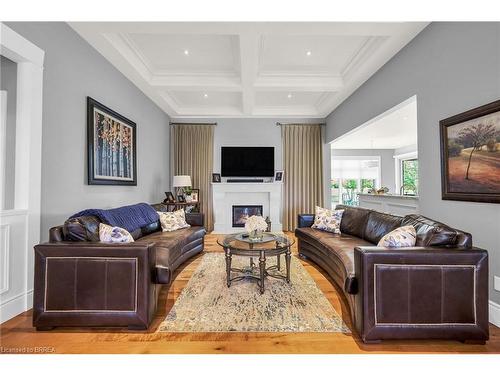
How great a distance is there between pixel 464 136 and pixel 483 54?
67cm

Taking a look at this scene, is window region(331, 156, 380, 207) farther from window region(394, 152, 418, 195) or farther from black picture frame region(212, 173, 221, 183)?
black picture frame region(212, 173, 221, 183)

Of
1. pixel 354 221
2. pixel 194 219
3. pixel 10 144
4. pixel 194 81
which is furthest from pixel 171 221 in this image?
pixel 354 221

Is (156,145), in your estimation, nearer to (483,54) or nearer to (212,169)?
(212,169)

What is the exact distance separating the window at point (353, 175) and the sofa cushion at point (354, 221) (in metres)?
6.38

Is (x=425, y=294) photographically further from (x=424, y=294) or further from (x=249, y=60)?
(x=249, y=60)

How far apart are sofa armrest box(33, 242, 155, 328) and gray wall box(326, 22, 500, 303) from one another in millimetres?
2813

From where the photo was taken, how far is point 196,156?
19.8ft

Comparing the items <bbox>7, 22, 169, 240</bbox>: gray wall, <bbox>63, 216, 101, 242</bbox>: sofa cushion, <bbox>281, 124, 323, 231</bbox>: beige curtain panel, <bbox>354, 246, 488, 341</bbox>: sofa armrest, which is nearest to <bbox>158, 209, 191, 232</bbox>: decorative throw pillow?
<bbox>7, 22, 169, 240</bbox>: gray wall

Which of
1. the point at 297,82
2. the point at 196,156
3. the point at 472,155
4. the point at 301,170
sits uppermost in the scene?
the point at 297,82

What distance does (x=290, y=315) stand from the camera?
212 centimetres

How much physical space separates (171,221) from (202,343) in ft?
7.93

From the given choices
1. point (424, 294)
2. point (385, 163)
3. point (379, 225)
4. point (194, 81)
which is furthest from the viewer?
point (385, 163)

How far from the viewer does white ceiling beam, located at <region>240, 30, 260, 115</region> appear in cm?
283
